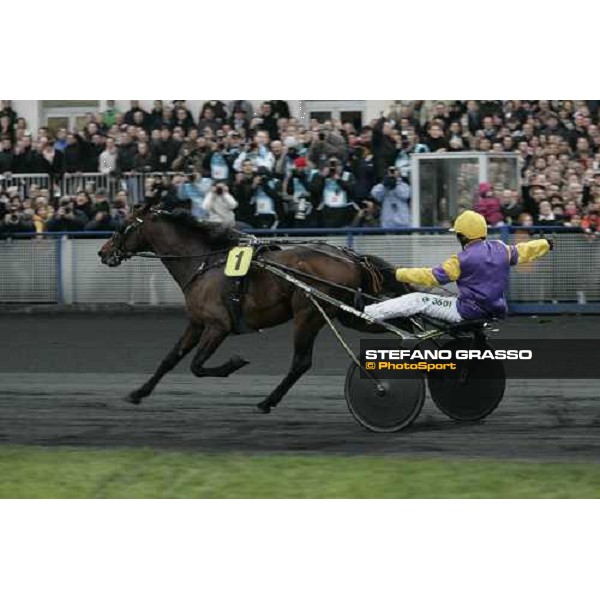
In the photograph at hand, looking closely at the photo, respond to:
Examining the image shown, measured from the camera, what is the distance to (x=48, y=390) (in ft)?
43.3

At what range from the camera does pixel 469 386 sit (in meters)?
10.7

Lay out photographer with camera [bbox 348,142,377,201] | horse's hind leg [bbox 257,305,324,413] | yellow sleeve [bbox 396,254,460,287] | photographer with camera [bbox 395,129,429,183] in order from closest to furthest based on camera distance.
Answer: yellow sleeve [bbox 396,254,460,287], horse's hind leg [bbox 257,305,324,413], photographer with camera [bbox 348,142,377,201], photographer with camera [bbox 395,129,429,183]

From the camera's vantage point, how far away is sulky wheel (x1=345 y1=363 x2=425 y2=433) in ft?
33.9

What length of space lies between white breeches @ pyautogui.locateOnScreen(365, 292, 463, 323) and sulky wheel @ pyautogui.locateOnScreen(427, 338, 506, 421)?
238 mm

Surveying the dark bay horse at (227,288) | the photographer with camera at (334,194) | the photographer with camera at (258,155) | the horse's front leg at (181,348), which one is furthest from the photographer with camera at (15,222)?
the horse's front leg at (181,348)

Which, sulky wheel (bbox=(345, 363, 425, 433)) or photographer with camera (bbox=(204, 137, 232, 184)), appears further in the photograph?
photographer with camera (bbox=(204, 137, 232, 184))

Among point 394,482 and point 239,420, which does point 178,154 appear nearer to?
point 239,420

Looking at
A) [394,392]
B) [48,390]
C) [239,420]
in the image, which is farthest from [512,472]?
[48,390]

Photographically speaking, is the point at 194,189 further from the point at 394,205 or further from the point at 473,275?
the point at 473,275

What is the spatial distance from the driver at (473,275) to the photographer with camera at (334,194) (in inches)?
231

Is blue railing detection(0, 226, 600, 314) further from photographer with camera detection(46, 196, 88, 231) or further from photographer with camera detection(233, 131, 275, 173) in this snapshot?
photographer with camera detection(46, 196, 88, 231)

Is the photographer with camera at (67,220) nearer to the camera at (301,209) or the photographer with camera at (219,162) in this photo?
the photographer with camera at (219,162)

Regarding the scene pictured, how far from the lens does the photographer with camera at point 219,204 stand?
1542cm

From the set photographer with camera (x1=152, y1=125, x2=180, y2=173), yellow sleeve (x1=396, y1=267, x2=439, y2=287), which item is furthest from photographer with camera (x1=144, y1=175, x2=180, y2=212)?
yellow sleeve (x1=396, y1=267, x2=439, y2=287)
